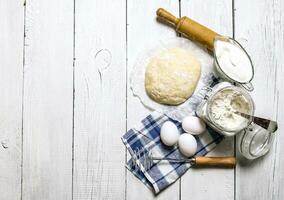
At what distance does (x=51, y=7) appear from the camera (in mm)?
1026

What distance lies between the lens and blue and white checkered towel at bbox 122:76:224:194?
0.99 m

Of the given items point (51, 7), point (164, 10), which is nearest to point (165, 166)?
point (164, 10)

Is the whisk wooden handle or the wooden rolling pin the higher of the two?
the wooden rolling pin

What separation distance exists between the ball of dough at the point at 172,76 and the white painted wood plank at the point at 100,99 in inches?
3.0

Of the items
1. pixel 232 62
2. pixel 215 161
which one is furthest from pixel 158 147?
pixel 232 62

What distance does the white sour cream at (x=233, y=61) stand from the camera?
0.95 metres

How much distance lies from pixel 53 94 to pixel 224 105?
0.40m

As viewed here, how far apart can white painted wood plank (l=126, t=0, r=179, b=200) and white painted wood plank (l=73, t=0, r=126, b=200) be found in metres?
0.01

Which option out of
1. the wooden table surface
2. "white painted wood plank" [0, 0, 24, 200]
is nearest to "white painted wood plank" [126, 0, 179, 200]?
the wooden table surface

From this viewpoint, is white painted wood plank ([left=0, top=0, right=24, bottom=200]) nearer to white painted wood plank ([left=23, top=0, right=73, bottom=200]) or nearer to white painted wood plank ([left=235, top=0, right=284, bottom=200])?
white painted wood plank ([left=23, top=0, right=73, bottom=200])

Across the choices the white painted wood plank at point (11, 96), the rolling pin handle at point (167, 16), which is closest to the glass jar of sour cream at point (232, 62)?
the rolling pin handle at point (167, 16)

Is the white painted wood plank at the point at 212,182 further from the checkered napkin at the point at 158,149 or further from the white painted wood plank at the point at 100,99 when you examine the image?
the white painted wood plank at the point at 100,99

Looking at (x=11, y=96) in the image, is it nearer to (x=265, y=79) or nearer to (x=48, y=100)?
(x=48, y=100)

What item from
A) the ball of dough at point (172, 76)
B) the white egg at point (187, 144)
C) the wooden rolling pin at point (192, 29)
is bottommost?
the white egg at point (187, 144)
